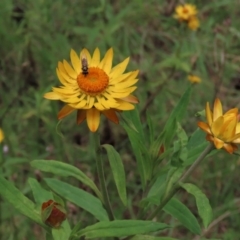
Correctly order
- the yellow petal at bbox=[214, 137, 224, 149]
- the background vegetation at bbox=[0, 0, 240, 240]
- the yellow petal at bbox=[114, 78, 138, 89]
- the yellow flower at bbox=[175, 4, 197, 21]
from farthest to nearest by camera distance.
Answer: the yellow flower at bbox=[175, 4, 197, 21] → the background vegetation at bbox=[0, 0, 240, 240] → the yellow petal at bbox=[114, 78, 138, 89] → the yellow petal at bbox=[214, 137, 224, 149]

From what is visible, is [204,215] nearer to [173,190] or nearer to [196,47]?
[173,190]

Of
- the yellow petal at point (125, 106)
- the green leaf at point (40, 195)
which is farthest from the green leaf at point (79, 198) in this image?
the yellow petal at point (125, 106)

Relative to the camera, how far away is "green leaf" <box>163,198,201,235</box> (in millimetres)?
1396

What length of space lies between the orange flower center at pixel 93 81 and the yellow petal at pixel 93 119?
88 millimetres

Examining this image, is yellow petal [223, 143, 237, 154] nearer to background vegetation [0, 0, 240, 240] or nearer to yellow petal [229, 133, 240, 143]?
yellow petal [229, 133, 240, 143]

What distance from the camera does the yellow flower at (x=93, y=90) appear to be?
4.10 feet

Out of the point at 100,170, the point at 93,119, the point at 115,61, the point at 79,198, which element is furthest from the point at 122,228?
the point at 115,61

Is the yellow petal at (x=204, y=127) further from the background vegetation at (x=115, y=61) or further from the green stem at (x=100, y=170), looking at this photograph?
the background vegetation at (x=115, y=61)

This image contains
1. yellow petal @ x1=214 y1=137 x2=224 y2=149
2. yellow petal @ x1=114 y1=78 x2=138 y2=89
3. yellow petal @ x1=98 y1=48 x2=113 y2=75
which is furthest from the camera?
yellow petal @ x1=98 y1=48 x2=113 y2=75

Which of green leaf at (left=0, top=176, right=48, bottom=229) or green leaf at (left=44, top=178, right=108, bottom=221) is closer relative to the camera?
green leaf at (left=0, top=176, right=48, bottom=229)

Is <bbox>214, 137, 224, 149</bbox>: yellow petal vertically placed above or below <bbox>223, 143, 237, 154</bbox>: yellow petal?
above

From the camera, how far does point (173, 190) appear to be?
1.29 m

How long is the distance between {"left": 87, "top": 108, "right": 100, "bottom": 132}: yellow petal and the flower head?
0.68 ft

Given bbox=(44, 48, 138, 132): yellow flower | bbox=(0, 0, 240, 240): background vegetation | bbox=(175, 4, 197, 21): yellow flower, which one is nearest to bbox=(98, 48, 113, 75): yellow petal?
bbox=(44, 48, 138, 132): yellow flower
